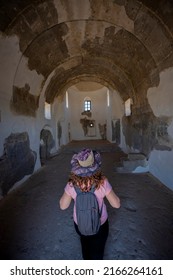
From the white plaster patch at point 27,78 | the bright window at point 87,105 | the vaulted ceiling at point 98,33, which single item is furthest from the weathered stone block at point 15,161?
the bright window at point 87,105

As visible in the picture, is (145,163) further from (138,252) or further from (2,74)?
(2,74)

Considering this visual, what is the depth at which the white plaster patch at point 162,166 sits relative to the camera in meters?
4.17

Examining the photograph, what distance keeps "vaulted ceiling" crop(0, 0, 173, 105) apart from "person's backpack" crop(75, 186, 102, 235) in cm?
347

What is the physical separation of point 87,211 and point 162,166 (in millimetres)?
3631

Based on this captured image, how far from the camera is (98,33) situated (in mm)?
5129

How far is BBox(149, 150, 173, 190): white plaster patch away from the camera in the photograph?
417 centimetres

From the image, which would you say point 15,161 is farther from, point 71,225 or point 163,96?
point 163,96

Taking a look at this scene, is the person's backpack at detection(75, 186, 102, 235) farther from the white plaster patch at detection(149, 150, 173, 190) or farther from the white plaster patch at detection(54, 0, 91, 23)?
the white plaster patch at detection(54, 0, 91, 23)

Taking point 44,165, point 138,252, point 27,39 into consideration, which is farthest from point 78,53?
point 138,252

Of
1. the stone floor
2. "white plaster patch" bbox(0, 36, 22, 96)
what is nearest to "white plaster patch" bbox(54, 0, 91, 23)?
"white plaster patch" bbox(0, 36, 22, 96)

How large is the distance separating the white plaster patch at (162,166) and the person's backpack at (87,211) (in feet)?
10.1

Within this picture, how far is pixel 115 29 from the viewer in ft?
15.5

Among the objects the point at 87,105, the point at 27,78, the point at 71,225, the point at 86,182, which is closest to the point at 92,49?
the point at 27,78

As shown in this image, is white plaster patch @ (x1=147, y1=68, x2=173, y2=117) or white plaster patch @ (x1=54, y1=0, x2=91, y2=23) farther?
white plaster patch @ (x1=147, y1=68, x2=173, y2=117)
